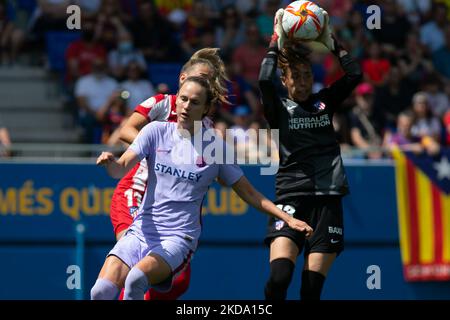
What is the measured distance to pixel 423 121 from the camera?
1398 cm

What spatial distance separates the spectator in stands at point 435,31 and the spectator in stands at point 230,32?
9.67ft

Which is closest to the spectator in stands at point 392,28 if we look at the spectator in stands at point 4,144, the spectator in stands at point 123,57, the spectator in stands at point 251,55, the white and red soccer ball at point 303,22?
the spectator in stands at point 251,55

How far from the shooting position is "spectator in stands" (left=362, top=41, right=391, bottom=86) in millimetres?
15055

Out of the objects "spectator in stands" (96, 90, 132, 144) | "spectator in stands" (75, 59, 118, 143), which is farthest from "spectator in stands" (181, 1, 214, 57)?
"spectator in stands" (96, 90, 132, 144)

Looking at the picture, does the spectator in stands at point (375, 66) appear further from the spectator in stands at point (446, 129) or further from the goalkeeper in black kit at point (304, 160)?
the goalkeeper in black kit at point (304, 160)

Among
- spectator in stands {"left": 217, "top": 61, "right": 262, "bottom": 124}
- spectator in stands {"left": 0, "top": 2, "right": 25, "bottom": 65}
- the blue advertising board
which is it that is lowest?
the blue advertising board

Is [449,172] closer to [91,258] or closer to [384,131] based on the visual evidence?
[384,131]


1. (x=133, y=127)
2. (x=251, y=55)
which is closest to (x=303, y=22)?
(x=133, y=127)

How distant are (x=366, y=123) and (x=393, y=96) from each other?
1.35 meters

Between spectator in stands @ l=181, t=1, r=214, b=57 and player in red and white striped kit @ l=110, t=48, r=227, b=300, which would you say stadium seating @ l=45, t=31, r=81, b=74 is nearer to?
spectator in stands @ l=181, t=1, r=214, b=57

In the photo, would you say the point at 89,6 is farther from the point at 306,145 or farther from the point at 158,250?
the point at 158,250

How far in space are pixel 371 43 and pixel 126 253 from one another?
854 centimetres

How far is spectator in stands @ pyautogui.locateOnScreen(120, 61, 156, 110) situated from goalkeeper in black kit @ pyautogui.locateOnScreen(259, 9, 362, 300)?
5441mm

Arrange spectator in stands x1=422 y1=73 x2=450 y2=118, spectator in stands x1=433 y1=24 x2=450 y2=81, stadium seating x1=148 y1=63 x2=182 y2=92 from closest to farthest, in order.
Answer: stadium seating x1=148 y1=63 x2=182 y2=92, spectator in stands x1=422 y1=73 x2=450 y2=118, spectator in stands x1=433 y1=24 x2=450 y2=81
